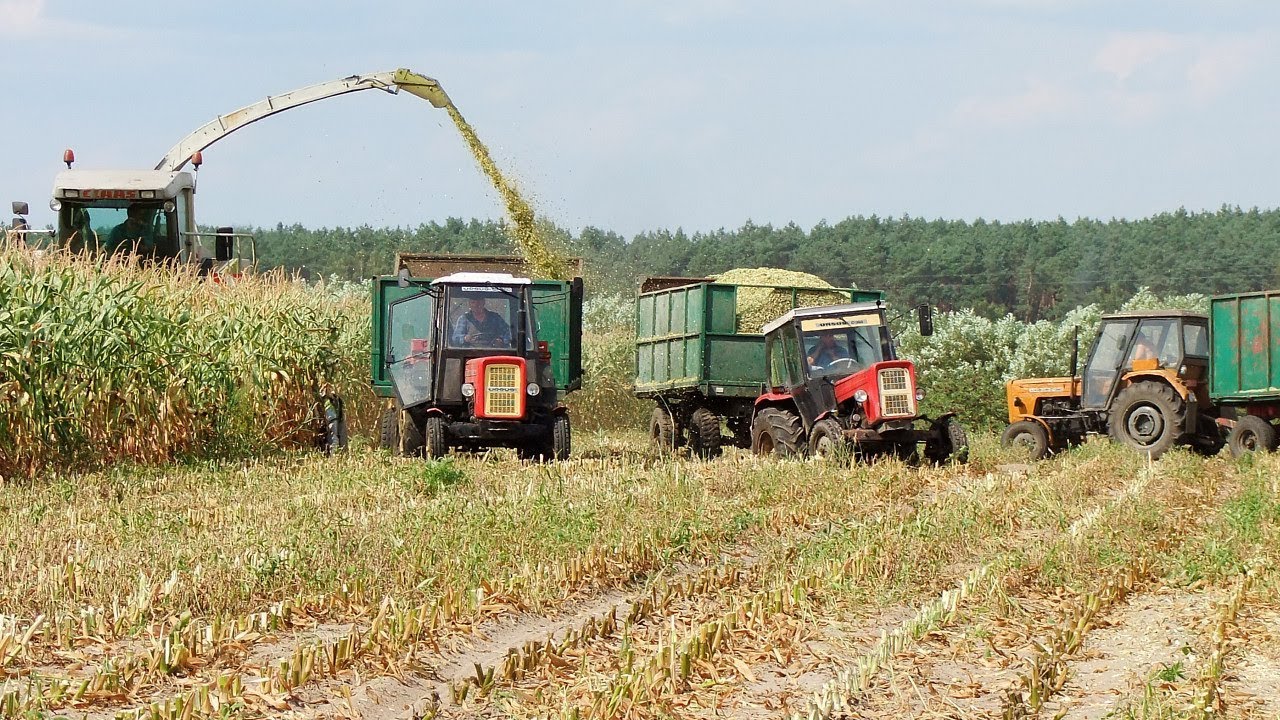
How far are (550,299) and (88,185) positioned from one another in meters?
6.19

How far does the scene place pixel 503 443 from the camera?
13.9 m

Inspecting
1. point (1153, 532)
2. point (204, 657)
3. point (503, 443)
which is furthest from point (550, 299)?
point (204, 657)

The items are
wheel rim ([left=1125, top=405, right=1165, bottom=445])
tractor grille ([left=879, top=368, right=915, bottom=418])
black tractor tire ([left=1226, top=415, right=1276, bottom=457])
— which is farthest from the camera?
wheel rim ([left=1125, top=405, right=1165, bottom=445])

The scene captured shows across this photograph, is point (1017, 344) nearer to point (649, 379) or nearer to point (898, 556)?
point (649, 379)

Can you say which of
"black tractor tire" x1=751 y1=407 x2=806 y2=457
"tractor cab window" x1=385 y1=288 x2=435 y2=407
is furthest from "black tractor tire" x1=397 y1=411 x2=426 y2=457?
"black tractor tire" x1=751 y1=407 x2=806 y2=457

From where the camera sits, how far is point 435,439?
13.3 m

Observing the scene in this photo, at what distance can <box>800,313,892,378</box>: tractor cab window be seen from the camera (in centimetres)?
1406

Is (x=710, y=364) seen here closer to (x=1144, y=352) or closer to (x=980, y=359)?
(x=1144, y=352)

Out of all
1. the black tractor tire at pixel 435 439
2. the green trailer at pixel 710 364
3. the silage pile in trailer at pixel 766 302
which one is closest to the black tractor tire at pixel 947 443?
the green trailer at pixel 710 364

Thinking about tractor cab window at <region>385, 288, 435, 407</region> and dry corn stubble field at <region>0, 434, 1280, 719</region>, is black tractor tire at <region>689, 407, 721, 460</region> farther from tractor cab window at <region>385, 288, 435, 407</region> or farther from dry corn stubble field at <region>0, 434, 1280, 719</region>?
dry corn stubble field at <region>0, 434, 1280, 719</region>

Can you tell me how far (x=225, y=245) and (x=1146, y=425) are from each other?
11.0 metres

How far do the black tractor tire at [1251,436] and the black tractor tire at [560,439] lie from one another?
6.77 meters

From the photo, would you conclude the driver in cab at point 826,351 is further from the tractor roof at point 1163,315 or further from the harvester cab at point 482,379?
the tractor roof at point 1163,315

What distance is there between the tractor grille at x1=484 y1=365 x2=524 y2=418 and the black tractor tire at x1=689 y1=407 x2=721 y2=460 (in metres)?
3.43
